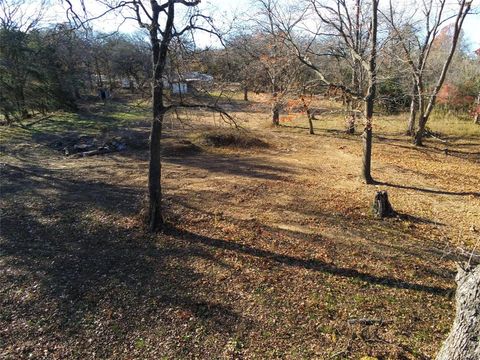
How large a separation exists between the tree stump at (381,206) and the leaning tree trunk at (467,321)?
5.60m

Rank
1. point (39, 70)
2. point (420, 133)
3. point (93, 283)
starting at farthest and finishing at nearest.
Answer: point (39, 70), point (420, 133), point (93, 283)

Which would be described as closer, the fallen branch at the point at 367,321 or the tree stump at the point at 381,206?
the fallen branch at the point at 367,321

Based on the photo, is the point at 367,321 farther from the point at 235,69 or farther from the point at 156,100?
the point at 235,69

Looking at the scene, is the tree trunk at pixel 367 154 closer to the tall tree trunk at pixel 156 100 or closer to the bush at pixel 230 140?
the bush at pixel 230 140

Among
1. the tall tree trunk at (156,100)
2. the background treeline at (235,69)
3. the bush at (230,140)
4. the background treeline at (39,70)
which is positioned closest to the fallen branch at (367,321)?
the tall tree trunk at (156,100)

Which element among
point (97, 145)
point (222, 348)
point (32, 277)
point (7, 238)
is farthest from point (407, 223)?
point (97, 145)

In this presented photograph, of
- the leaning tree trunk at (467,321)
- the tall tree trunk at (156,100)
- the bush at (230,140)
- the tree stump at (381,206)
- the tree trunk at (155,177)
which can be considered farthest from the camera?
the bush at (230,140)

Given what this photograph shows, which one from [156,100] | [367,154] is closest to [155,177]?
[156,100]

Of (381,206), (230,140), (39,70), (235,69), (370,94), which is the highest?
(235,69)

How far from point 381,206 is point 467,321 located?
5.93 meters

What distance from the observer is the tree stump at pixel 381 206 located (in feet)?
29.2

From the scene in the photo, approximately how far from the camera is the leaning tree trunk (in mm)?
3150

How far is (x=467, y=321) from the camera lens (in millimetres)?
3242

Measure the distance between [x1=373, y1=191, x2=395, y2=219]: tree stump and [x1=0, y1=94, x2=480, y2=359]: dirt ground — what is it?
0.96 ft
